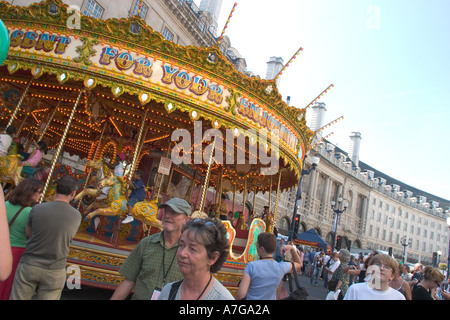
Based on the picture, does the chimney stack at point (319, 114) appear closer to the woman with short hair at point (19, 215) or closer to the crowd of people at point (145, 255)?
the crowd of people at point (145, 255)

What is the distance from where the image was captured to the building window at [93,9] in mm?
14866

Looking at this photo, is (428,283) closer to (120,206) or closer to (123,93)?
(120,206)

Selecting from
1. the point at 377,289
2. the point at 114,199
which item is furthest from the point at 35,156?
the point at 377,289

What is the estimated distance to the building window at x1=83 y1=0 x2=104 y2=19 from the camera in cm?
1487

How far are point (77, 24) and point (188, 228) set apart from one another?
236 inches

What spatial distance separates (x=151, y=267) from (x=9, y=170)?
5.38 metres

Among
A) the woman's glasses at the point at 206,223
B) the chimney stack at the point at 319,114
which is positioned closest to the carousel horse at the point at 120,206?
the woman's glasses at the point at 206,223

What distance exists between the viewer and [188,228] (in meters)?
1.95

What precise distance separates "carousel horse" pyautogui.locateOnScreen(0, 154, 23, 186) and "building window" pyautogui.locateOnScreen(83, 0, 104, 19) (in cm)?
1111

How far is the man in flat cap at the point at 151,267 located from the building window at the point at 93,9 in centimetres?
1557

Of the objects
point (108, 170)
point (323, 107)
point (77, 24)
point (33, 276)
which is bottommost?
point (33, 276)

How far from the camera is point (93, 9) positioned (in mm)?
15414

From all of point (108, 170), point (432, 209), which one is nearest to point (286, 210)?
point (108, 170)

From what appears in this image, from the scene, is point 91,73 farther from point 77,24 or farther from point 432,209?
point 432,209
